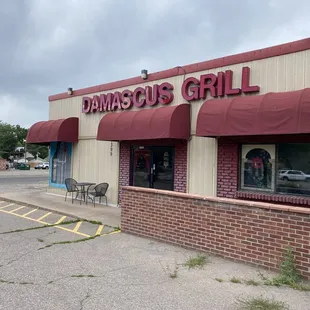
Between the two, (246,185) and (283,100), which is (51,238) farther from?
(283,100)

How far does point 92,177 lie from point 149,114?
4.35 meters

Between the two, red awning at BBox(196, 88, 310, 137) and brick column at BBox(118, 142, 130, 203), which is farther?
brick column at BBox(118, 142, 130, 203)

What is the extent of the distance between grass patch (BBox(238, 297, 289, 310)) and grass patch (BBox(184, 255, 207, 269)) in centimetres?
130

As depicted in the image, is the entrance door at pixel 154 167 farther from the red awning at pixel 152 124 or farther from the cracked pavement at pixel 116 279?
the cracked pavement at pixel 116 279

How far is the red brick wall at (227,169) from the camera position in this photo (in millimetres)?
8297

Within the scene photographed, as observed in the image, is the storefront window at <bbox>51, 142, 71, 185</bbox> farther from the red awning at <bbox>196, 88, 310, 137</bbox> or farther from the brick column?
the red awning at <bbox>196, 88, 310, 137</bbox>

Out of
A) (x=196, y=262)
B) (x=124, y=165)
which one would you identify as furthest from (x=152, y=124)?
(x=196, y=262)

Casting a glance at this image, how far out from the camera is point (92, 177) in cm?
1240

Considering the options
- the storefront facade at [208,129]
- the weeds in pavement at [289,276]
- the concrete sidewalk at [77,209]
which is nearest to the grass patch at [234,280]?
the weeds in pavement at [289,276]

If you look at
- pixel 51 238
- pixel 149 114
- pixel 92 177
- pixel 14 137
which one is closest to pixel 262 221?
pixel 51 238

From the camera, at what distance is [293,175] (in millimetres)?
7469

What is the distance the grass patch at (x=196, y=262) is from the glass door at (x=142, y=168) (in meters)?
5.20

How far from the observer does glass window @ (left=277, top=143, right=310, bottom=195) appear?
7.25 m

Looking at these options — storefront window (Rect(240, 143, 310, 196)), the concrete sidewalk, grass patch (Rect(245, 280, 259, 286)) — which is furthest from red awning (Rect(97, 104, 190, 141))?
grass patch (Rect(245, 280, 259, 286))
